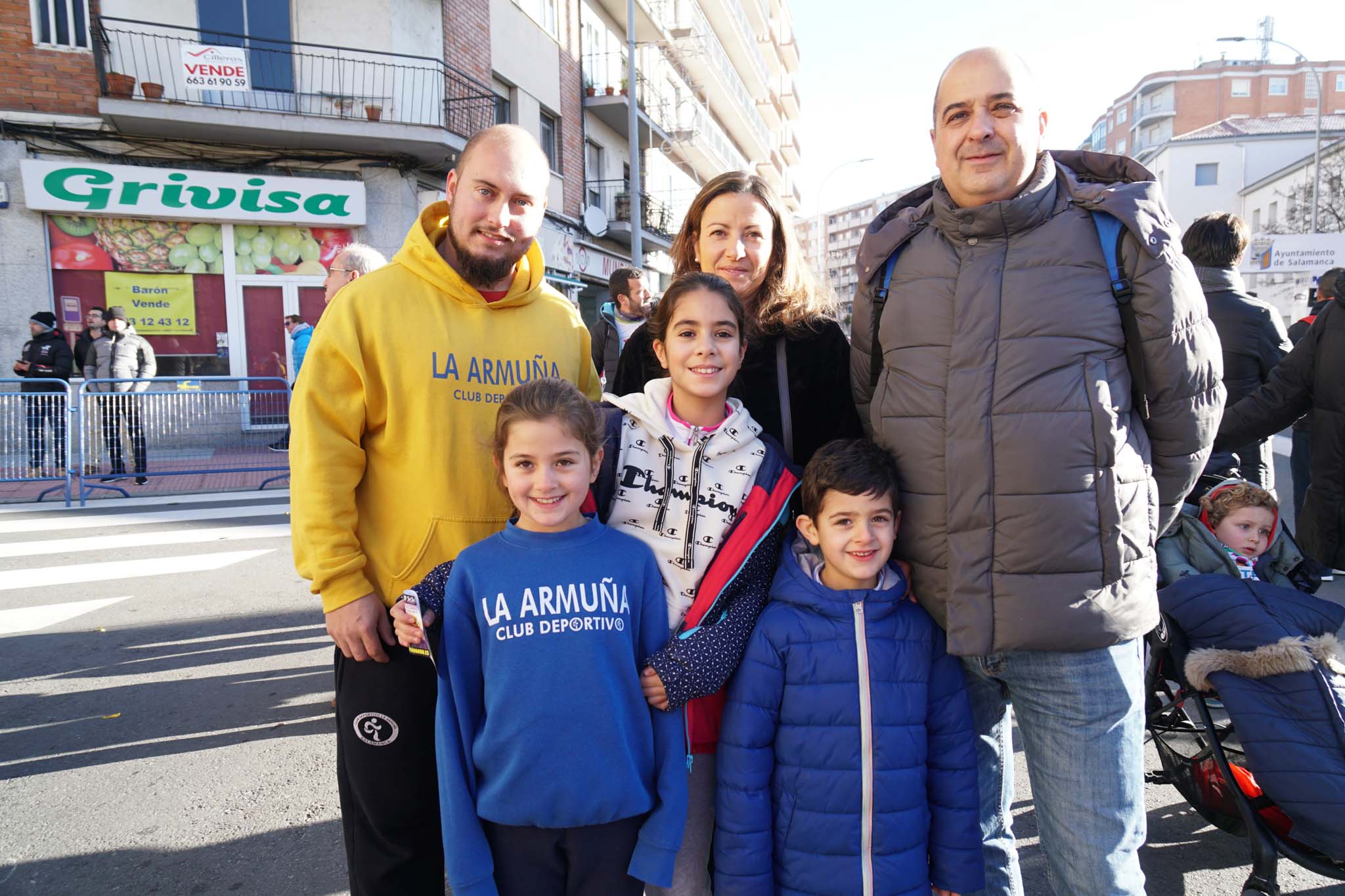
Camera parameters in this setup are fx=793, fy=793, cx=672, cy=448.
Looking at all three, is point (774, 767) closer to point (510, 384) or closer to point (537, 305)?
point (510, 384)

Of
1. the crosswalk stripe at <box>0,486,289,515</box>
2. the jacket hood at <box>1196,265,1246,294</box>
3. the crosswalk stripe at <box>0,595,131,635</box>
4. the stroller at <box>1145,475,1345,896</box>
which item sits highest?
the jacket hood at <box>1196,265,1246,294</box>

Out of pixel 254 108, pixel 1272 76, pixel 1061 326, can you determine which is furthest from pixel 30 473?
pixel 1272 76

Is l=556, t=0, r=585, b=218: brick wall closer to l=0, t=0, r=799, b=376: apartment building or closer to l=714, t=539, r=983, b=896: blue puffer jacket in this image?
l=0, t=0, r=799, b=376: apartment building

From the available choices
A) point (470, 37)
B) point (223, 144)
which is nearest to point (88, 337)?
point (223, 144)

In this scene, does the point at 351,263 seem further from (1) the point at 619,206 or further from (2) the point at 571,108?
(1) the point at 619,206

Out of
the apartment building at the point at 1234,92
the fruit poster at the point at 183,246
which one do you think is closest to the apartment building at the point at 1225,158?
the apartment building at the point at 1234,92

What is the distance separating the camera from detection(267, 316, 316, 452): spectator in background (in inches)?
303

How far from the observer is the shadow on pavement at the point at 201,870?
2643 mm

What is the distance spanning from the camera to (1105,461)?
1.72 meters

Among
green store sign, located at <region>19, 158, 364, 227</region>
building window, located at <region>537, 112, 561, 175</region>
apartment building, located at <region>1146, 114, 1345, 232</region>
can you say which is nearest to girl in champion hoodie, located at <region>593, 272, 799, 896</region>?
green store sign, located at <region>19, 158, 364, 227</region>

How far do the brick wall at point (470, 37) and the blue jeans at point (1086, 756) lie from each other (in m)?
15.4

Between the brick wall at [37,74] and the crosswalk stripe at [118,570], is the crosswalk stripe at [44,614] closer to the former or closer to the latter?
the crosswalk stripe at [118,570]

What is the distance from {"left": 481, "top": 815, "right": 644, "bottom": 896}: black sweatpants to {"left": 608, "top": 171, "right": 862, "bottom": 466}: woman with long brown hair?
120 centimetres

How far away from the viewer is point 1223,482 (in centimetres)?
307
